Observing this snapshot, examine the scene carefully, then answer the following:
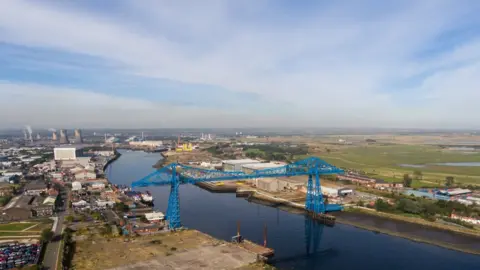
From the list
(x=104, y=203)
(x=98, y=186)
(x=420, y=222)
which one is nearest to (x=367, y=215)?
(x=420, y=222)

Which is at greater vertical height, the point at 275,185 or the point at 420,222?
the point at 275,185

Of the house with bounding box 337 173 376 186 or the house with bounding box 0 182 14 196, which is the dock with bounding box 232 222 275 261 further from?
the house with bounding box 0 182 14 196

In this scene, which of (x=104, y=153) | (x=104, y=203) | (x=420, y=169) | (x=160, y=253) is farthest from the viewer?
(x=104, y=153)

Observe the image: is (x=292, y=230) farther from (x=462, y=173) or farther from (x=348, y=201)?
(x=462, y=173)

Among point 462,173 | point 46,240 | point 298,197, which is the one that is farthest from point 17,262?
point 462,173

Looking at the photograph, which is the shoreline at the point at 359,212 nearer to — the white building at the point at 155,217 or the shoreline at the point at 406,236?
the shoreline at the point at 406,236

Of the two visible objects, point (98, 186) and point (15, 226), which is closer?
point (15, 226)

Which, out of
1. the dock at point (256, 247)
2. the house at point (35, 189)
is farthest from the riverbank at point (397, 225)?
the house at point (35, 189)

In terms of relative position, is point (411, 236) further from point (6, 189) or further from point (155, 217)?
point (6, 189)
